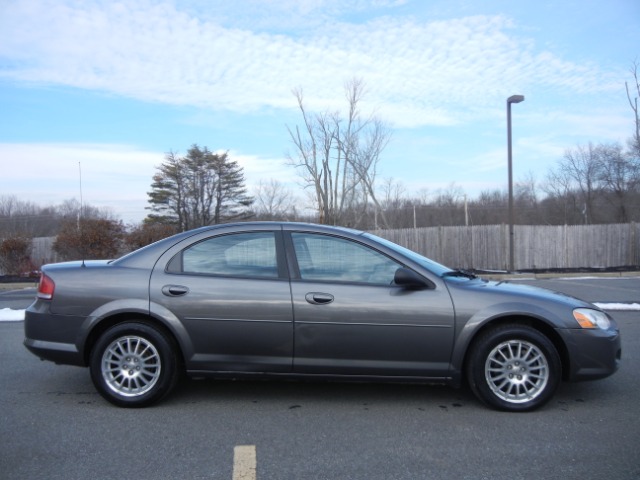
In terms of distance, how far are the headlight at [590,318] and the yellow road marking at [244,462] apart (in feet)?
9.13

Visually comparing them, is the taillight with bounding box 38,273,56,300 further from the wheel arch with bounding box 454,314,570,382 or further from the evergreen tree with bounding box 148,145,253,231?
the evergreen tree with bounding box 148,145,253,231

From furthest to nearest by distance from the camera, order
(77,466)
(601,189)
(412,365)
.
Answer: (601,189) → (412,365) → (77,466)

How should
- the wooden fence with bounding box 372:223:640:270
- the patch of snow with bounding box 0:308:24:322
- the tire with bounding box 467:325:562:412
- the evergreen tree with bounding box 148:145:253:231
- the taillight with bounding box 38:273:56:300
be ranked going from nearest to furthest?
the tire with bounding box 467:325:562:412 → the taillight with bounding box 38:273:56:300 → the patch of snow with bounding box 0:308:24:322 → the wooden fence with bounding box 372:223:640:270 → the evergreen tree with bounding box 148:145:253:231

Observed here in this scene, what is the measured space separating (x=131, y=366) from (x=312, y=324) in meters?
1.57

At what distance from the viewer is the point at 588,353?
407 centimetres

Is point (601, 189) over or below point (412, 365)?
over

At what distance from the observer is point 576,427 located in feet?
12.4

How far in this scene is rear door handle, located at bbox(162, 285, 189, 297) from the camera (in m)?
4.21

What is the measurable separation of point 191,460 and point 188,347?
1098mm

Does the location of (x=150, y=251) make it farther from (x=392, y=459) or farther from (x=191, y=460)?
(x=392, y=459)

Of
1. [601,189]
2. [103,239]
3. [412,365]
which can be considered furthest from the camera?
[601,189]

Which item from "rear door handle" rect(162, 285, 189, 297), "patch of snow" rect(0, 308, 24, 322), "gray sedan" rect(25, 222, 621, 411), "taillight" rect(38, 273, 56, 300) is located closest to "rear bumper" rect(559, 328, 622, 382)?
"gray sedan" rect(25, 222, 621, 411)

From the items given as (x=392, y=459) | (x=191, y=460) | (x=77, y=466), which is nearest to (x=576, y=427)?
(x=392, y=459)

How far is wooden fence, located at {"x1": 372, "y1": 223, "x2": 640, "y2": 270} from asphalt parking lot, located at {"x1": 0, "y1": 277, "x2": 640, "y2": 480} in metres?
16.5
